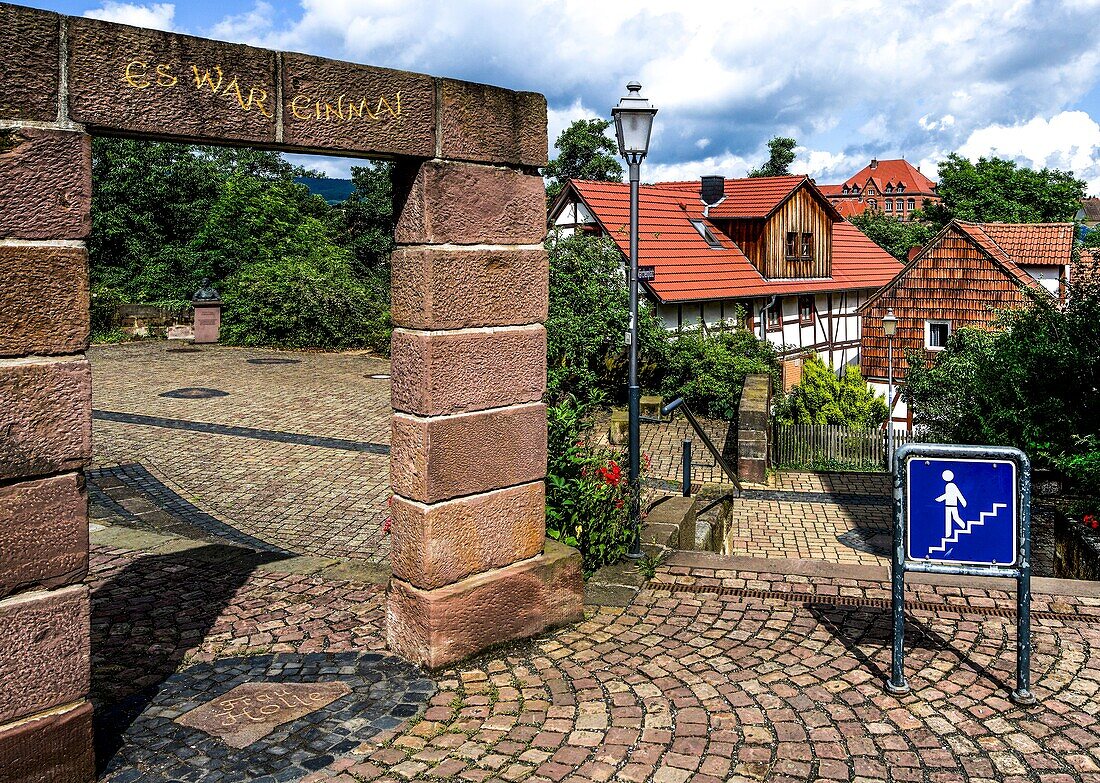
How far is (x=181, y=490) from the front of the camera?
33.6 feet

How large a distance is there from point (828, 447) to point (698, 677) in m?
12.6

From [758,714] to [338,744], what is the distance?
192 cm

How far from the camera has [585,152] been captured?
45750mm

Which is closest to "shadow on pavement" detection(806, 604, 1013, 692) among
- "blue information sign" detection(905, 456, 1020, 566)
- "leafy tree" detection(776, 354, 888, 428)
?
"blue information sign" detection(905, 456, 1020, 566)

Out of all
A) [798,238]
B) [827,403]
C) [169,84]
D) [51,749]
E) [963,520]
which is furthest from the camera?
[798,238]

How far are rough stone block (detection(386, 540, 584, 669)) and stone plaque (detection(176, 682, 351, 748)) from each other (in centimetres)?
49

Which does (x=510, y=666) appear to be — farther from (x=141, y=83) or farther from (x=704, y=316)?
(x=704, y=316)

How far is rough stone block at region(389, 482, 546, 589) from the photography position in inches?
198

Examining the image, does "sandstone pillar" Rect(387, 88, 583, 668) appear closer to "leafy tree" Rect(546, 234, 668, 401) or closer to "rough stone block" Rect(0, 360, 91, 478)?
"rough stone block" Rect(0, 360, 91, 478)

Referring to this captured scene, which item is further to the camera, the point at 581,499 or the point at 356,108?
the point at 581,499

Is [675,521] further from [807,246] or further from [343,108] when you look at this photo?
[807,246]

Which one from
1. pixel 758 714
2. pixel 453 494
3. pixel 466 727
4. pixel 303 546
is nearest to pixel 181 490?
pixel 303 546

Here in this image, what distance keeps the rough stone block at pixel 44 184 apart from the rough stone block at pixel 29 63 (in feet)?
0.26

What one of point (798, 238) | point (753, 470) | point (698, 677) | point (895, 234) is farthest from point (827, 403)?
point (895, 234)
